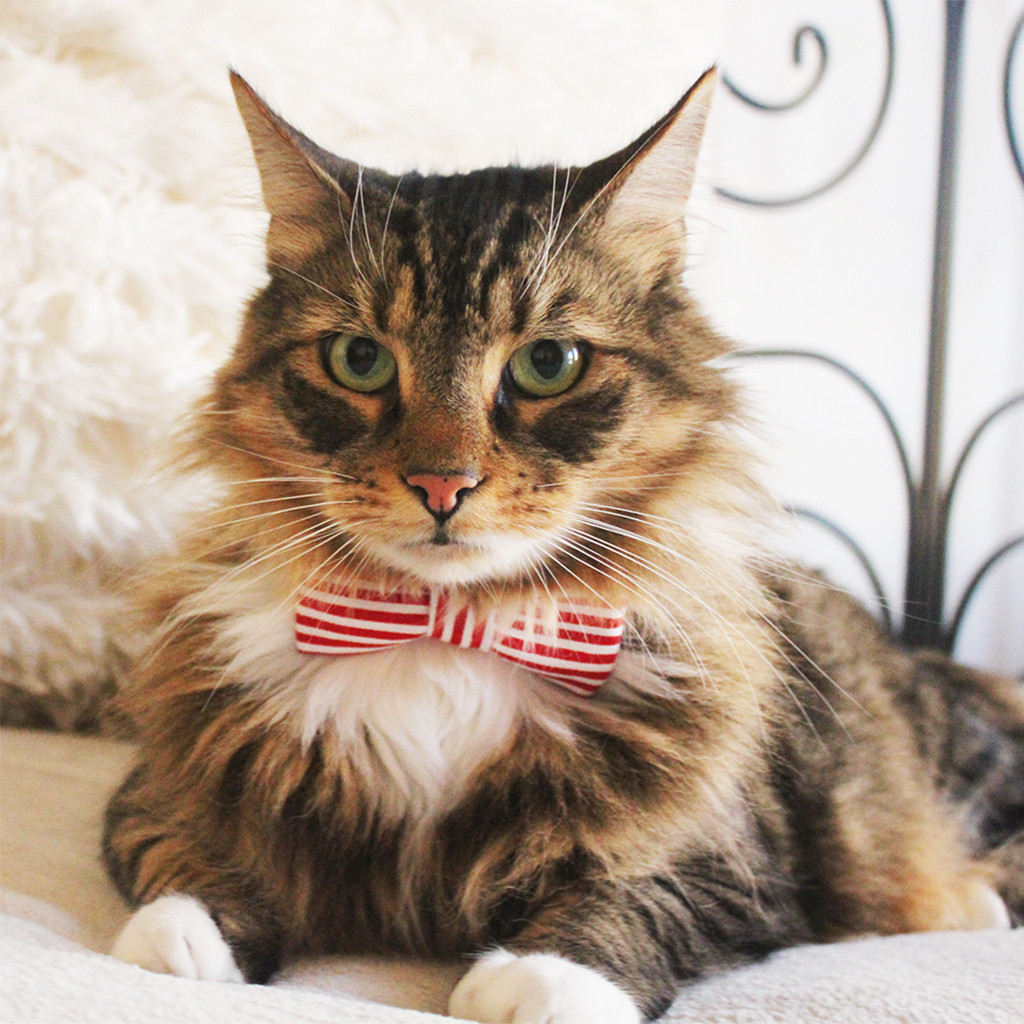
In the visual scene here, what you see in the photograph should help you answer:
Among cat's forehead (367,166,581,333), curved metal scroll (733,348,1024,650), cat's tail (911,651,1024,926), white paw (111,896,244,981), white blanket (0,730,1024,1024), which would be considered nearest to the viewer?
white blanket (0,730,1024,1024)

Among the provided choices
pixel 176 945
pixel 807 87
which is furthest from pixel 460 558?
pixel 807 87

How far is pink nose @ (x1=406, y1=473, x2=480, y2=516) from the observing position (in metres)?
0.91

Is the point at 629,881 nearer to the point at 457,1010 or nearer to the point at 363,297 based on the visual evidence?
the point at 457,1010

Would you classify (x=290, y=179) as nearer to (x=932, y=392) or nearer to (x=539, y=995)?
(x=539, y=995)

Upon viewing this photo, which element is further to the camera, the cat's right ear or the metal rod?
the metal rod

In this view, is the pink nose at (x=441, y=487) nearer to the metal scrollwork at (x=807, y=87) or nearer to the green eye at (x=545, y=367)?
the green eye at (x=545, y=367)

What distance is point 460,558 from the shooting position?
3.17 feet

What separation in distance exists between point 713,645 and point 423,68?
1.16 metres

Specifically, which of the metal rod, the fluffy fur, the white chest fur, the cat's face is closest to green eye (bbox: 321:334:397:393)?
the cat's face

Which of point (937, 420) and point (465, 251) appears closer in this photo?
point (465, 251)

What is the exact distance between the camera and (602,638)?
1.05 meters

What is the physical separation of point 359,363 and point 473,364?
0.13m

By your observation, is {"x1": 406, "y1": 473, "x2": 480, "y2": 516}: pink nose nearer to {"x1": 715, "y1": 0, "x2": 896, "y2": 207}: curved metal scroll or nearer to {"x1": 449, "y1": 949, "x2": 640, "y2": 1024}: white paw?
{"x1": 449, "y1": 949, "x2": 640, "y2": 1024}: white paw

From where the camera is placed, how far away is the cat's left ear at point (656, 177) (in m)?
1.04
